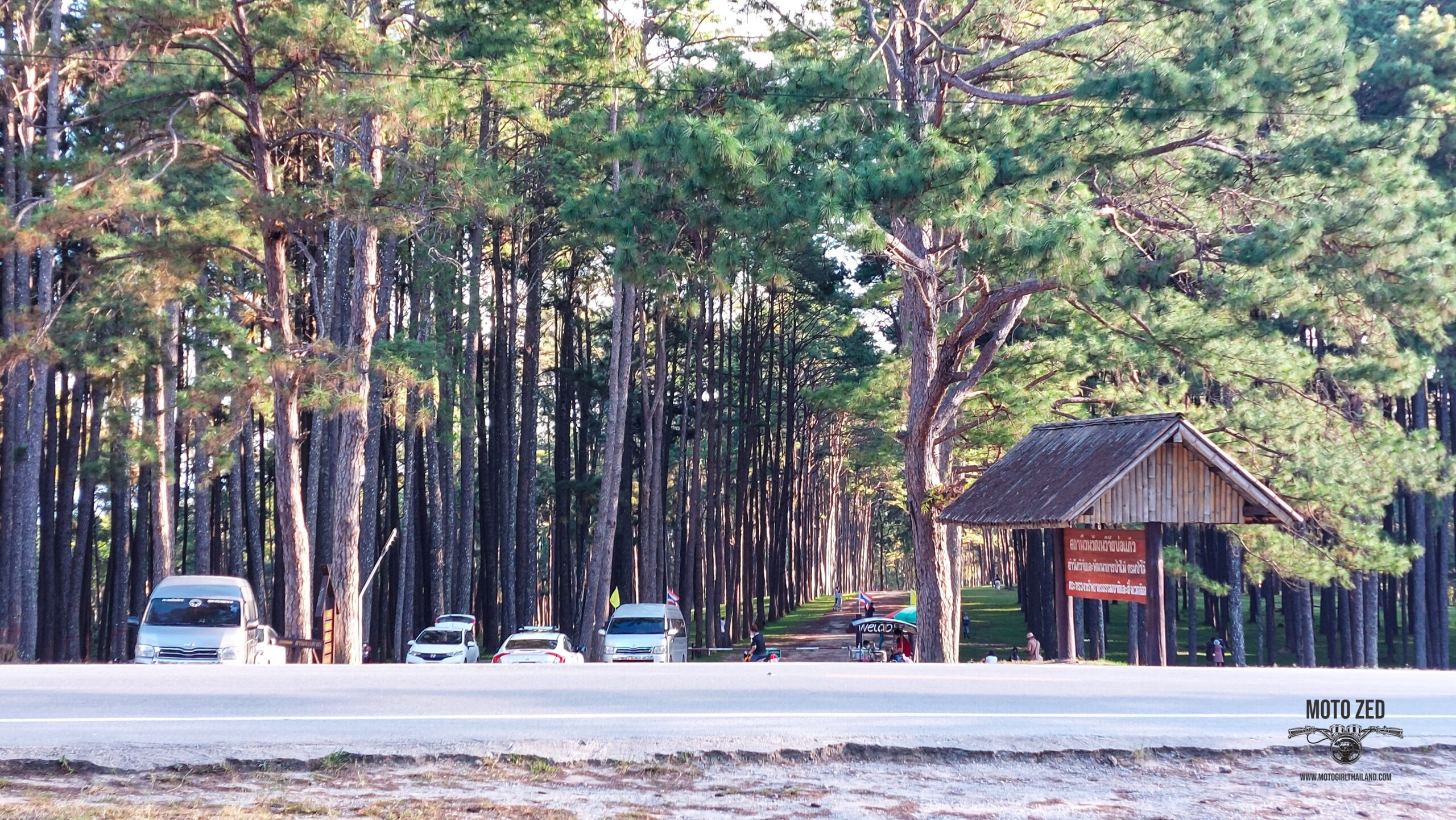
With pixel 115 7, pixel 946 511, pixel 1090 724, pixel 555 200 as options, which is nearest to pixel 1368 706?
pixel 1090 724

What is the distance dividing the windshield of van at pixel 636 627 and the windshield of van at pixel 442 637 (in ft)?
13.1

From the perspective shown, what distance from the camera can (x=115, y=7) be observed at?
18.8m

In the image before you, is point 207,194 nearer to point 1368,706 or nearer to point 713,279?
point 713,279

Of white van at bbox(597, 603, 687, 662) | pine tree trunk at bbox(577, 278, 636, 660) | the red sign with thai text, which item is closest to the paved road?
the red sign with thai text

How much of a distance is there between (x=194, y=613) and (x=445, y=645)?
862 cm

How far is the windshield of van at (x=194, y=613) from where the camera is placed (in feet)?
66.5

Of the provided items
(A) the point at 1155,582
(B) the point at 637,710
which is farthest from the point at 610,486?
(B) the point at 637,710

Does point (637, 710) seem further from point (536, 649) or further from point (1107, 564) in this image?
point (536, 649)

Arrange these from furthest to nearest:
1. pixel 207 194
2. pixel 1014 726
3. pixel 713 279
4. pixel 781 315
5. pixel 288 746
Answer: pixel 781 315 → pixel 207 194 → pixel 713 279 → pixel 1014 726 → pixel 288 746

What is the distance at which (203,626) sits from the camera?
20.3m

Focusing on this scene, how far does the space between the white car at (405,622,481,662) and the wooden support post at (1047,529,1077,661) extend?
14.1 metres

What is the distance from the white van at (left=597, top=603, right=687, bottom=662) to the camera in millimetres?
26812

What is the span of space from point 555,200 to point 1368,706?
90.9 ft

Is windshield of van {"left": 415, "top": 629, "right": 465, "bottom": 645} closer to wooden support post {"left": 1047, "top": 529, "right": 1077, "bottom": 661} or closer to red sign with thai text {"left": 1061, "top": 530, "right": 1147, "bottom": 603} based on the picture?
wooden support post {"left": 1047, "top": 529, "right": 1077, "bottom": 661}
